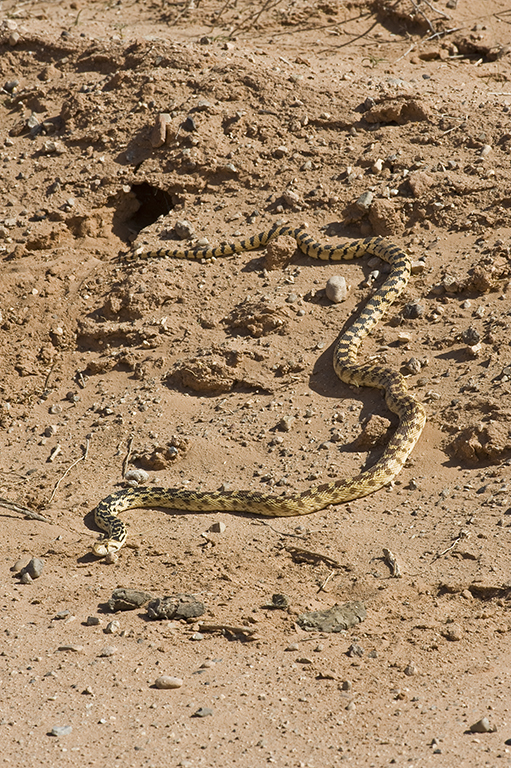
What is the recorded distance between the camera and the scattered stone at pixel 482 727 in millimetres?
4863

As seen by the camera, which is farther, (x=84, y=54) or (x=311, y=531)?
(x=84, y=54)

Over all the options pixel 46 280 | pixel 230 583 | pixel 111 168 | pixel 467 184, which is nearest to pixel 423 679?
pixel 230 583

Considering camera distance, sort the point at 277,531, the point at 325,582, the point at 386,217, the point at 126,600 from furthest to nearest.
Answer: the point at 386,217
the point at 277,531
the point at 325,582
the point at 126,600

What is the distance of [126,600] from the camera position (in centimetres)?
655

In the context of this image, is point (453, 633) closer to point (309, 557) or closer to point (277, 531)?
point (309, 557)

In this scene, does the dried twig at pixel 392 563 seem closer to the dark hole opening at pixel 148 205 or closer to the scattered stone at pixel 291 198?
the scattered stone at pixel 291 198

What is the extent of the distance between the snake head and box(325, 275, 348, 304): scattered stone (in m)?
4.63

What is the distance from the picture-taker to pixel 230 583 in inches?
269

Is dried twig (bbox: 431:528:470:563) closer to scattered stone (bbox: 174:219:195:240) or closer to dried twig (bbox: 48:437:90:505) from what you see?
dried twig (bbox: 48:437:90:505)

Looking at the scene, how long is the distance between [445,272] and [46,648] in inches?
273

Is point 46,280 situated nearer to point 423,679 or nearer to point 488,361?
point 488,361

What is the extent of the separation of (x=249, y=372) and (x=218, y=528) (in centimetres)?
262

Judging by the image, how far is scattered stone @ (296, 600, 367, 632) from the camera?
6.11 meters

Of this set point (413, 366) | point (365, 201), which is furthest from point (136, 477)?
point (365, 201)
